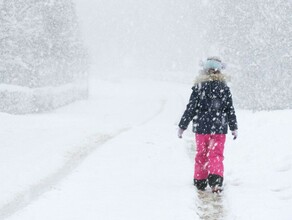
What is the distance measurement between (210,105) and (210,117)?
0.69ft

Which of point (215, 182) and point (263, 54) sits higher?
point (215, 182)

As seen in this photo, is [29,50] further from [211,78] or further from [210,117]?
[210,117]

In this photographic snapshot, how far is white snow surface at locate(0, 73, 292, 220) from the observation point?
22.4ft

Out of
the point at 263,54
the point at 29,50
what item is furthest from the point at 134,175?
the point at 263,54

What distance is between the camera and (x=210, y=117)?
26.7 feet

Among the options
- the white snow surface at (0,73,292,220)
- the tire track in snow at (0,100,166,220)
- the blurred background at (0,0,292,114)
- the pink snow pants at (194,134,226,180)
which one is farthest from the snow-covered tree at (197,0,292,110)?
the pink snow pants at (194,134,226,180)

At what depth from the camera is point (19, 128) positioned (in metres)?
16.0

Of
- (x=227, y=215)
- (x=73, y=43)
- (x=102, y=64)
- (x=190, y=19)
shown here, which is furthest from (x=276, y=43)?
(x=102, y=64)

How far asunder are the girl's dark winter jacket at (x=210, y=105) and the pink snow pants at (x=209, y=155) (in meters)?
0.12

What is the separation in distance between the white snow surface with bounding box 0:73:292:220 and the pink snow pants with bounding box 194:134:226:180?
0.36 metres

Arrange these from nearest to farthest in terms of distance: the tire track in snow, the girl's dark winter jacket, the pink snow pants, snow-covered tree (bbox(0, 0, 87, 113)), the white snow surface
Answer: the white snow surface < the tire track in snow < the pink snow pants < the girl's dark winter jacket < snow-covered tree (bbox(0, 0, 87, 113))

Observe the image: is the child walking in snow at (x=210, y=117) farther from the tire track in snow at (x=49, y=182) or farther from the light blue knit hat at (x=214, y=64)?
the tire track in snow at (x=49, y=182)

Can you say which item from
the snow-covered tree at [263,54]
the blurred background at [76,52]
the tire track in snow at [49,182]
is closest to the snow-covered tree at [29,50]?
the blurred background at [76,52]

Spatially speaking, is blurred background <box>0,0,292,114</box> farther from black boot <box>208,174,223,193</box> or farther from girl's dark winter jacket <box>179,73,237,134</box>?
black boot <box>208,174,223,193</box>
